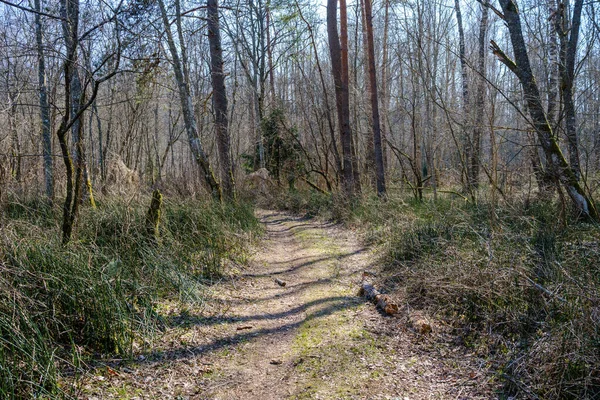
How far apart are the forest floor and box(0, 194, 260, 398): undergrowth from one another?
0.90 ft

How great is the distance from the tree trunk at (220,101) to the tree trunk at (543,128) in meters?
6.89

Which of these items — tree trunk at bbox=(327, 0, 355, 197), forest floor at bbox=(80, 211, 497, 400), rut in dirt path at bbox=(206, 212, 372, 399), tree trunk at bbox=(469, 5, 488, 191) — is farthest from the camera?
tree trunk at bbox=(327, 0, 355, 197)

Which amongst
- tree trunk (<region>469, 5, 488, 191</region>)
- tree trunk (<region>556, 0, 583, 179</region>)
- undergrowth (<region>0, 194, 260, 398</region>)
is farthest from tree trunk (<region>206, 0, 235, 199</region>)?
tree trunk (<region>556, 0, 583, 179</region>)

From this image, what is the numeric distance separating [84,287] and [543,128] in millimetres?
6372

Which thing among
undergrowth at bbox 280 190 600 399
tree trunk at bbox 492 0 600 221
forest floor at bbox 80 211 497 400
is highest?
tree trunk at bbox 492 0 600 221

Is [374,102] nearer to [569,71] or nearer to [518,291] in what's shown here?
[569,71]

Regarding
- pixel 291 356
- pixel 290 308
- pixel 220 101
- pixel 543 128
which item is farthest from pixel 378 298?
pixel 220 101

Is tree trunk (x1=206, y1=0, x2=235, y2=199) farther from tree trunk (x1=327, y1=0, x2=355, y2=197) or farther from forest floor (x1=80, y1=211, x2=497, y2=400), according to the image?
forest floor (x1=80, y1=211, x2=497, y2=400)

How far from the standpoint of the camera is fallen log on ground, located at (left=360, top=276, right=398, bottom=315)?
478 centimetres

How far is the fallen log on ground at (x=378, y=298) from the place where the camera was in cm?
478

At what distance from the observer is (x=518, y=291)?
3.94m

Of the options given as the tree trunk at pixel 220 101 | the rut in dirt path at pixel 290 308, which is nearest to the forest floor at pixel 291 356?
the rut in dirt path at pixel 290 308

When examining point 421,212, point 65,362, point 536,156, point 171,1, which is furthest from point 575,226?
point 171,1

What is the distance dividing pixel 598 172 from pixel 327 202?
773 centimetres
